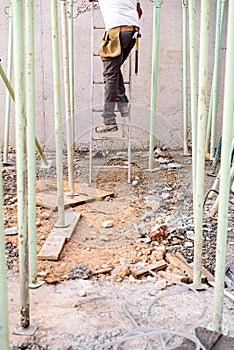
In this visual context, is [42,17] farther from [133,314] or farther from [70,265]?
[133,314]

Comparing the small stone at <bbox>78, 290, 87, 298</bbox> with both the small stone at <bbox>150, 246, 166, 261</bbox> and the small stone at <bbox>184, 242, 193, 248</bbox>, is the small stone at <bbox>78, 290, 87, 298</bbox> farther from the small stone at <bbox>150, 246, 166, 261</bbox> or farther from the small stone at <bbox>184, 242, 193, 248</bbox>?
the small stone at <bbox>184, 242, 193, 248</bbox>

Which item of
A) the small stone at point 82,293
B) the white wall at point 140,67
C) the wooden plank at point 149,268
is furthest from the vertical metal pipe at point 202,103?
the white wall at point 140,67

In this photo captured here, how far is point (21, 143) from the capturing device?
1.64m

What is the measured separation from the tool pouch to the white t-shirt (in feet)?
0.18

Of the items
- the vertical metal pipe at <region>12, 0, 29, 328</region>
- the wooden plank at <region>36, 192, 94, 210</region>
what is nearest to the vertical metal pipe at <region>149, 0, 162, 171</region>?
the wooden plank at <region>36, 192, 94, 210</region>

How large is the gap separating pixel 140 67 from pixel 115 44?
1.61 m

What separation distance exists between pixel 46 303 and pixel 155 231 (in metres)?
1.07

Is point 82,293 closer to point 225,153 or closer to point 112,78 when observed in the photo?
point 225,153

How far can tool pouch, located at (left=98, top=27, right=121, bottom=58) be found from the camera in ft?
13.7

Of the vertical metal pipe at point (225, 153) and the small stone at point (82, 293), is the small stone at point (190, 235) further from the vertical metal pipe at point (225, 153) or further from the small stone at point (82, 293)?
the vertical metal pipe at point (225, 153)

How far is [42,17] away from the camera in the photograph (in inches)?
221

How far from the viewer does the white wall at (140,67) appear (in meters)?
5.64

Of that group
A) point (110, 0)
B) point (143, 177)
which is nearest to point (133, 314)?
point (143, 177)

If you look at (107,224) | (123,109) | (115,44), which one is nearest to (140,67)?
(123,109)
